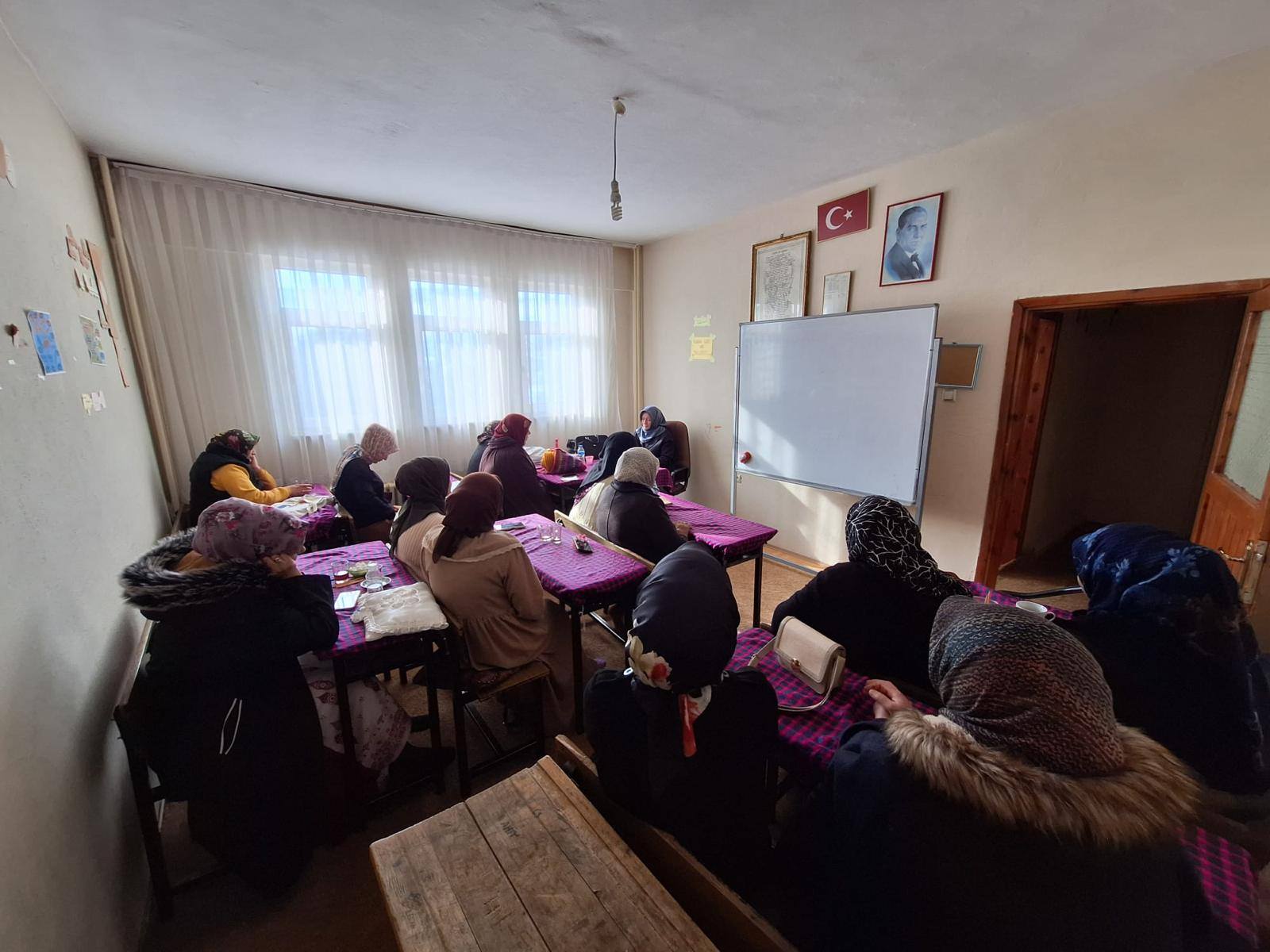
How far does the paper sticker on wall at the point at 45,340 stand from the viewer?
1.43 m

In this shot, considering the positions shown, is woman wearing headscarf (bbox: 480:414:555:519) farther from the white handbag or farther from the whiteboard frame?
the white handbag

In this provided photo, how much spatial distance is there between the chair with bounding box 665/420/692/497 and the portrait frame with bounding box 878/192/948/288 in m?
2.22

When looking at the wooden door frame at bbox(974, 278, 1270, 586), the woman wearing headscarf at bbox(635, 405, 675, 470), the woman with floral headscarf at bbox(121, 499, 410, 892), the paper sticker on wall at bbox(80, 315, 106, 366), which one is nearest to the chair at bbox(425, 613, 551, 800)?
the woman with floral headscarf at bbox(121, 499, 410, 892)

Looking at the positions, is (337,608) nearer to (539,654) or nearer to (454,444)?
(539,654)

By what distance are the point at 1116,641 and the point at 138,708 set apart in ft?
8.44

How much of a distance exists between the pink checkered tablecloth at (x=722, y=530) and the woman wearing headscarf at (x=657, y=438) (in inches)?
64.5

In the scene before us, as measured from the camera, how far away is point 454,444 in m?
4.47

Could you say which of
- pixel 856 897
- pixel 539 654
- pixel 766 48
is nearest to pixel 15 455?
pixel 539 654

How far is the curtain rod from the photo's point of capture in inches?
122

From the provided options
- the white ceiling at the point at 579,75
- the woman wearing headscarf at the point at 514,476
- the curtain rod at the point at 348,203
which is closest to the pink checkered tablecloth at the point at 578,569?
the woman wearing headscarf at the point at 514,476

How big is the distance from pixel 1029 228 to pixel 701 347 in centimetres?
254

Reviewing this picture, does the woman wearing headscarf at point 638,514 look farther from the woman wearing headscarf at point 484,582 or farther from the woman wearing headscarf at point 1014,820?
the woman wearing headscarf at point 1014,820

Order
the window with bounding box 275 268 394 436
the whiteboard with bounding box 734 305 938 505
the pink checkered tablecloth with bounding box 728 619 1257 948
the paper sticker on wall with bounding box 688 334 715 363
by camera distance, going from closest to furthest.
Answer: the pink checkered tablecloth with bounding box 728 619 1257 948, the whiteboard with bounding box 734 305 938 505, the window with bounding box 275 268 394 436, the paper sticker on wall with bounding box 688 334 715 363

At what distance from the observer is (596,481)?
320 centimetres
